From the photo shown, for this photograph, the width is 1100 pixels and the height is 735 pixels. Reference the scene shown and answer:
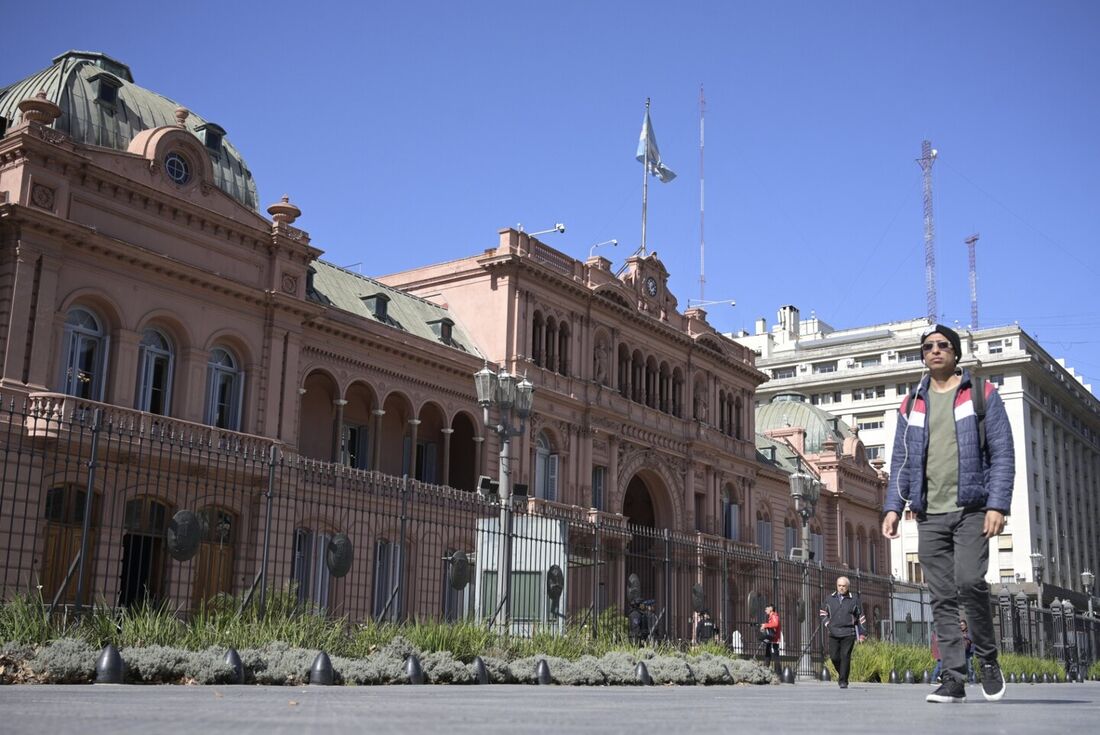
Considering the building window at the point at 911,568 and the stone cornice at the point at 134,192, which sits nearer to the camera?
the stone cornice at the point at 134,192

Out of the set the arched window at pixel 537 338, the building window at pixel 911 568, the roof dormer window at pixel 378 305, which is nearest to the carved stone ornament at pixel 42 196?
the roof dormer window at pixel 378 305

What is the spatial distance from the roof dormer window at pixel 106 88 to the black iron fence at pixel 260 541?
8.65 m

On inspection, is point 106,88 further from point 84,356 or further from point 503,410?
point 503,410

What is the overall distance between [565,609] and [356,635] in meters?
5.76

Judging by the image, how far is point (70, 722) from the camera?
17.6 ft

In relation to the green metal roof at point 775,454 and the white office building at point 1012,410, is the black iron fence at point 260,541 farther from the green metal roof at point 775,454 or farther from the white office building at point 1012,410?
the white office building at point 1012,410

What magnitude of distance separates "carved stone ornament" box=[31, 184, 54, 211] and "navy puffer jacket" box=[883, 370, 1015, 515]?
2177cm

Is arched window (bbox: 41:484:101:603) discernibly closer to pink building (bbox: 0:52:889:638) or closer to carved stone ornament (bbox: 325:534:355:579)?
pink building (bbox: 0:52:889:638)

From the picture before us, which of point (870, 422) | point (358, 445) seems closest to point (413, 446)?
point (358, 445)

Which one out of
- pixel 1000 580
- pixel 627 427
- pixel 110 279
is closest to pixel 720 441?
pixel 627 427

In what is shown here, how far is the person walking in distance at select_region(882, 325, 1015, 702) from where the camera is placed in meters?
8.34

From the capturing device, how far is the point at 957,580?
8.37 metres

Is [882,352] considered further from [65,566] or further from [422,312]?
[65,566]

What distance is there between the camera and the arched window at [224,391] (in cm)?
2962
